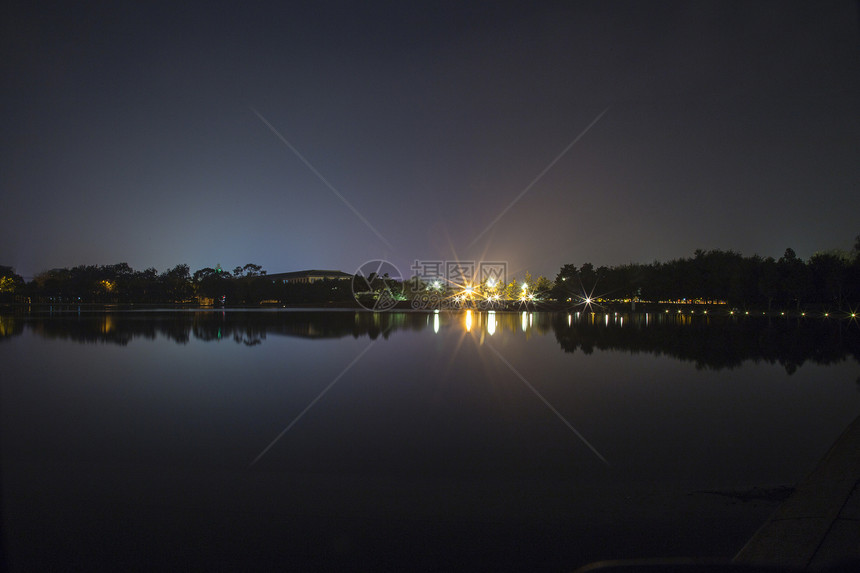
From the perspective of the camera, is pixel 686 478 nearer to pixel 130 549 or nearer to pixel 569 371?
pixel 130 549

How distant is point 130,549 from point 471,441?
3679 millimetres

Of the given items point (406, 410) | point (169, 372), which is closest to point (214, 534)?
point (406, 410)

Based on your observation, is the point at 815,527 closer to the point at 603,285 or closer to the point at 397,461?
the point at 397,461

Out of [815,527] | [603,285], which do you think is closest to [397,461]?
[815,527]

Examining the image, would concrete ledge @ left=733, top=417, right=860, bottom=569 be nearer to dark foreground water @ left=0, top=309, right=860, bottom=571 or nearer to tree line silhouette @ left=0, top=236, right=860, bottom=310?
dark foreground water @ left=0, top=309, right=860, bottom=571

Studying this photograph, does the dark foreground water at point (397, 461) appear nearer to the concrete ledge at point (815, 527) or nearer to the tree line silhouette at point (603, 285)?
the concrete ledge at point (815, 527)

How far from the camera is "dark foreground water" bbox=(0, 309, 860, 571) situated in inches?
136

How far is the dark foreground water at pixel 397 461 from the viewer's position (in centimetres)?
344

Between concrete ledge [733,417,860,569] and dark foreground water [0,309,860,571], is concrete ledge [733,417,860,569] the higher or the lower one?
the higher one

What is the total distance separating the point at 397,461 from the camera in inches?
206

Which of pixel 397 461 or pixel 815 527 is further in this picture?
pixel 397 461

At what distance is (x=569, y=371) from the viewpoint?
11289 millimetres

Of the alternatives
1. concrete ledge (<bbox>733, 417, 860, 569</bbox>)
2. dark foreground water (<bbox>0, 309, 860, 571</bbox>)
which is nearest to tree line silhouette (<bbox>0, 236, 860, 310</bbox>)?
dark foreground water (<bbox>0, 309, 860, 571</bbox>)

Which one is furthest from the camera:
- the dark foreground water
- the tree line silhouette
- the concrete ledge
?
the tree line silhouette
